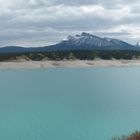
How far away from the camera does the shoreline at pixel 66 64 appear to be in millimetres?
107125

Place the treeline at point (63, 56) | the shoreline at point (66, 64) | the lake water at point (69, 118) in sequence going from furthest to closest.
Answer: the treeline at point (63, 56) → the shoreline at point (66, 64) → the lake water at point (69, 118)

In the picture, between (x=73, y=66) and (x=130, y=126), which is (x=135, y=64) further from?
(x=130, y=126)

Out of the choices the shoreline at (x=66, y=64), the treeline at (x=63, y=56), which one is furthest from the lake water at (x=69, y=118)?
the treeline at (x=63, y=56)

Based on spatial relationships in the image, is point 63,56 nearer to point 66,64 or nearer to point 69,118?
point 66,64

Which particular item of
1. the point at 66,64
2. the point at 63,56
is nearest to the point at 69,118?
the point at 66,64

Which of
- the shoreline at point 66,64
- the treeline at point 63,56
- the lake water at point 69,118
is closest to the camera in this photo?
the lake water at point 69,118

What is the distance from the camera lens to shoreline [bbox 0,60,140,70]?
107125 mm

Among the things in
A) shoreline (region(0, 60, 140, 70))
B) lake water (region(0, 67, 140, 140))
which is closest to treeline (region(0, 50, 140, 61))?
shoreline (region(0, 60, 140, 70))

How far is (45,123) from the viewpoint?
24188mm

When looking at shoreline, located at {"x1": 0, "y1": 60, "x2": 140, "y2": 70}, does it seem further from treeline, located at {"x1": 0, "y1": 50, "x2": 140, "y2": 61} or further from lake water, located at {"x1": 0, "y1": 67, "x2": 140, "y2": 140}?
lake water, located at {"x1": 0, "y1": 67, "x2": 140, "y2": 140}

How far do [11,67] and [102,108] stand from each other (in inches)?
3062

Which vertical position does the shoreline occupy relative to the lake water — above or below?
below

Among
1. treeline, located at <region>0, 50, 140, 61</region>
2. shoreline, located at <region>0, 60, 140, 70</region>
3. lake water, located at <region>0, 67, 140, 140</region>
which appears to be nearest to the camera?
lake water, located at <region>0, 67, 140, 140</region>

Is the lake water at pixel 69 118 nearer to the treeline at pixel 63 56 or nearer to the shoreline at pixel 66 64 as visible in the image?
the shoreline at pixel 66 64
